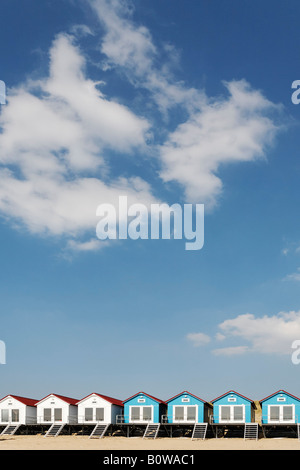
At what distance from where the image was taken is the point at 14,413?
64.5 meters

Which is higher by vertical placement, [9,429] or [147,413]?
[147,413]

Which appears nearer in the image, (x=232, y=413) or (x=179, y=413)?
(x=232, y=413)

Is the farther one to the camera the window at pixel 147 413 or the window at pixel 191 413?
the window at pixel 147 413

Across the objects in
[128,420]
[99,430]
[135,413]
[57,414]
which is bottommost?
[99,430]

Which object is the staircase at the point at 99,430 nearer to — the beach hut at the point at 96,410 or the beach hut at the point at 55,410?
the beach hut at the point at 96,410

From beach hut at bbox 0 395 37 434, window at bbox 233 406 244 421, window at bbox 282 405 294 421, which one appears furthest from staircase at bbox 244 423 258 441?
beach hut at bbox 0 395 37 434

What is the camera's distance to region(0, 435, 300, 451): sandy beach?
49.3 meters

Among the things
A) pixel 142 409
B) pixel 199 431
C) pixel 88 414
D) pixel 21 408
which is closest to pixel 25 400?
pixel 21 408

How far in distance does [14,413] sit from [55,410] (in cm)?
485

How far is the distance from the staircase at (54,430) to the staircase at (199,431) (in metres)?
14.8

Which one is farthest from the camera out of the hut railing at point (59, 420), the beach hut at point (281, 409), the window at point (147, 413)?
the hut railing at point (59, 420)

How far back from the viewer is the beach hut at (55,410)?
63.8 metres

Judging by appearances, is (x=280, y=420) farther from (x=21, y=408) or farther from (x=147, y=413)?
(x=21, y=408)

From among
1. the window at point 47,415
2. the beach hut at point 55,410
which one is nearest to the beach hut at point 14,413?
the beach hut at point 55,410
